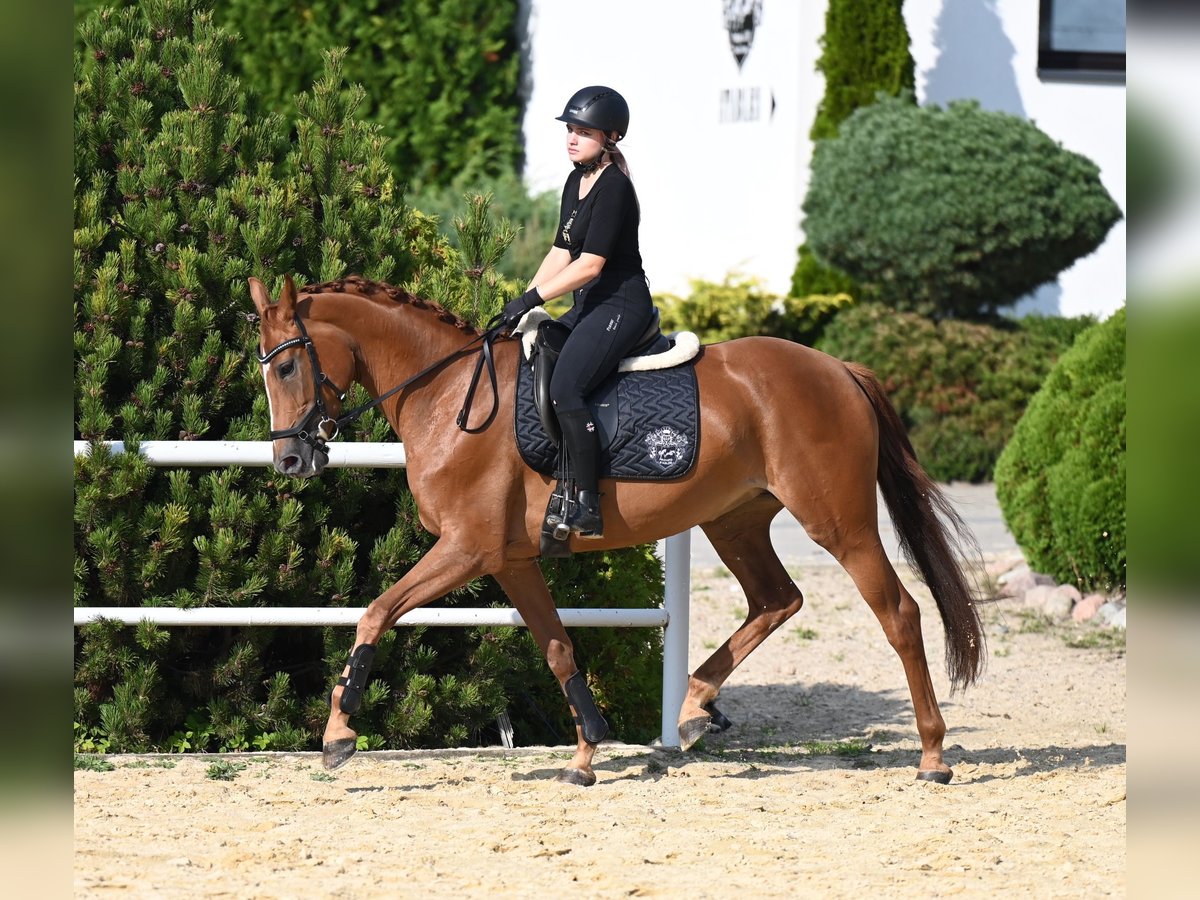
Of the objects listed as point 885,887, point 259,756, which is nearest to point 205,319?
point 259,756

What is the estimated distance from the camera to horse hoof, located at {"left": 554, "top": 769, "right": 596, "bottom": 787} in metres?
5.51

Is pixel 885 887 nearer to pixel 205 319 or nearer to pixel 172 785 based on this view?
pixel 172 785

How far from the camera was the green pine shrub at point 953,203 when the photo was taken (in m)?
15.8

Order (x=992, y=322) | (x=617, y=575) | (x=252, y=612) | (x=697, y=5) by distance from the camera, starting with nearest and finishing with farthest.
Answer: (x=252, y=612) < (x=617, y=575) < (x=992, y=322) < (x=697, y=5)

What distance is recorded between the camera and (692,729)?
5.78m

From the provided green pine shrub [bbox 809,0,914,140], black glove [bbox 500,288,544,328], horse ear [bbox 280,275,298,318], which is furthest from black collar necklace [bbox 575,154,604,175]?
green pine shrub [bbox 809,0,914,140]

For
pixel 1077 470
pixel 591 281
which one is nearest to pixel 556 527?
pixel 591 281

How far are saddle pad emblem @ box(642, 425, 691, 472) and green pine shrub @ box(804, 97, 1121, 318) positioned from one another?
11.2 metres

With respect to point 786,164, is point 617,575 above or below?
below

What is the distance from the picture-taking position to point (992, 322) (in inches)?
658

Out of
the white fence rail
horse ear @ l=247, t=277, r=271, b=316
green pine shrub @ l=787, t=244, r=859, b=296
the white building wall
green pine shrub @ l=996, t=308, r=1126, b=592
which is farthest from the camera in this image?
the white building wall

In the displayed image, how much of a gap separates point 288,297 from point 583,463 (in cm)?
124

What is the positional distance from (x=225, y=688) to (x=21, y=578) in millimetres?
4665

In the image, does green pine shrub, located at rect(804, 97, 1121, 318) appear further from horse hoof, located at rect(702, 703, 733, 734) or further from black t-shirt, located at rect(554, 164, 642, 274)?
black t-shirt, located at rect(554, 164, 642, 274)
